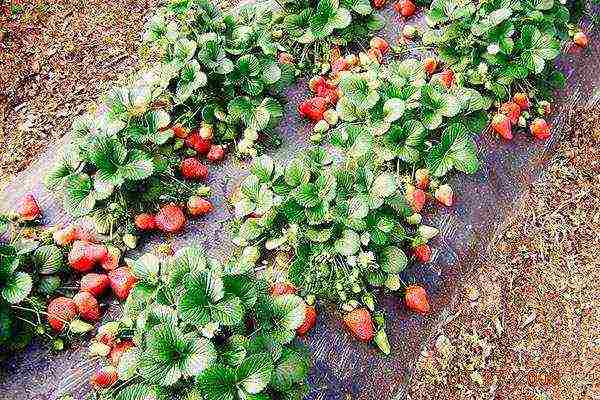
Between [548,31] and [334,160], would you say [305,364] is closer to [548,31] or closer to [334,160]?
[334,160]

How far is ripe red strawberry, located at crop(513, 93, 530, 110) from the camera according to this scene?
11.9ft

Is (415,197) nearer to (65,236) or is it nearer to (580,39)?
(65,236)

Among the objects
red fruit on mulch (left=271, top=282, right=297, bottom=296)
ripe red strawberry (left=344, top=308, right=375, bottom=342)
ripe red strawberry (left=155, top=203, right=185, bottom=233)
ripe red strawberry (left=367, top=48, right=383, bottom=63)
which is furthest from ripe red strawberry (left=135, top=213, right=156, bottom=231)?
ripe red strawberry (left=367, top=48, right=383, bottom=63)

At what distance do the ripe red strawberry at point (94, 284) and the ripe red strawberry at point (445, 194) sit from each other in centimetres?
155

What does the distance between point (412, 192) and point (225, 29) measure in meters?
1.24

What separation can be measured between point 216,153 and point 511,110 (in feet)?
5.21

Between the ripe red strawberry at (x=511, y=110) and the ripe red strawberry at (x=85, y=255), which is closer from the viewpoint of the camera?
the ripe red strawberry at (x=85, y=255)

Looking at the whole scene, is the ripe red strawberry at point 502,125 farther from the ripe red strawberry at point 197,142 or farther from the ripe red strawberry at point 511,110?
the ripe red strawberry at point 197,142

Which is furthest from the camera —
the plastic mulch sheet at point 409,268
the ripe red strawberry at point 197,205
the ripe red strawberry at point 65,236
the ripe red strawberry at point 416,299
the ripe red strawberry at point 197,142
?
the ripe red strawberry at point 197,142

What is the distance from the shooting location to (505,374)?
3.17 meters

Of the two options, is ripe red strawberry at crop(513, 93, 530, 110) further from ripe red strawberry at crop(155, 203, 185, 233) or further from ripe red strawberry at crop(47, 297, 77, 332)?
ripe red strawberry at crop(47, 297, 77, 332)

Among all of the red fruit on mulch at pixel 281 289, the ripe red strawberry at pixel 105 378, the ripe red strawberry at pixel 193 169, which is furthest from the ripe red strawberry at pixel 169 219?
the ripe red strawberry at pixel 105 378

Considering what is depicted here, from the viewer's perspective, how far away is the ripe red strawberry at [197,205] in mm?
3002

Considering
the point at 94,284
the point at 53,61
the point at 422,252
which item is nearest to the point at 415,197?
the point at 422,252
